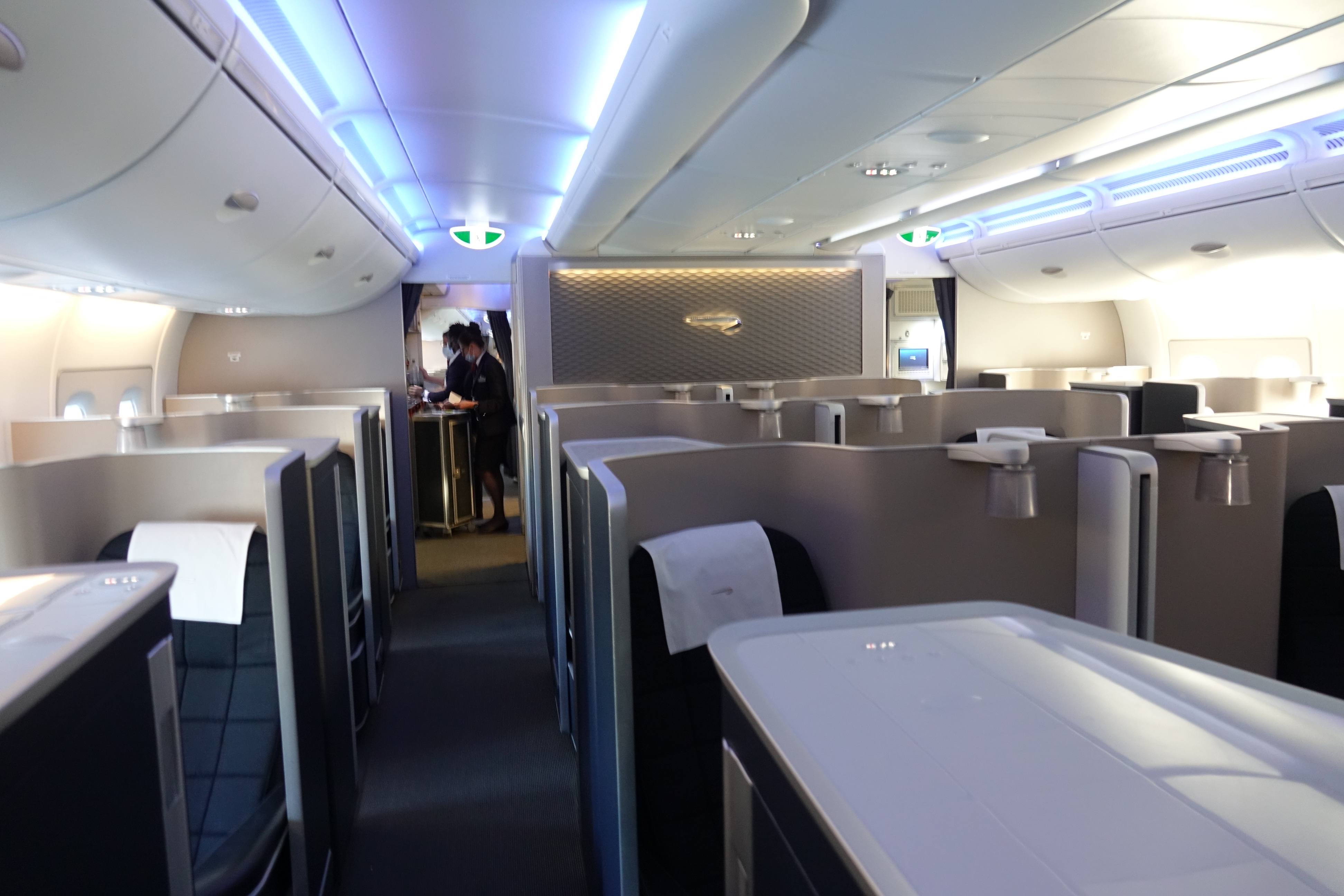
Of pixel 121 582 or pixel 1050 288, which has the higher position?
pixel 1050 288

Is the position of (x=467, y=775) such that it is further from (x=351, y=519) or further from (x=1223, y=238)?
(x=1223, y=238)

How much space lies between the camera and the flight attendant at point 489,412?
8211mm

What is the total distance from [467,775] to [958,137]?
11.0 ft

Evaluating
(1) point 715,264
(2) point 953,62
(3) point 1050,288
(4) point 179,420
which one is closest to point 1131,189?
(3) point 1050,288

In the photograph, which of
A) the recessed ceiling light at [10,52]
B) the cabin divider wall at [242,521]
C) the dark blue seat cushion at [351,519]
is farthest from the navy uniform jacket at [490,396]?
the recessed ceiling light at [10,52]

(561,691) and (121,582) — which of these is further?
(561,691)

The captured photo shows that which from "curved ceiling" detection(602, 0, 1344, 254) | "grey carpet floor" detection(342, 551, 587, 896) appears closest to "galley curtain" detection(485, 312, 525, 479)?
"grey carpet floor" detection(342, 551, 587, 896)

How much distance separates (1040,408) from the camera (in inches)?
186

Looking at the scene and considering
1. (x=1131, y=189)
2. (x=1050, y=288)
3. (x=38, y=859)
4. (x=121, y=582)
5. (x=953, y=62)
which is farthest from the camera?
Answer: (x=1050, y=288)

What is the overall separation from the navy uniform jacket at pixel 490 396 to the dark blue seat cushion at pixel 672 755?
6439mm

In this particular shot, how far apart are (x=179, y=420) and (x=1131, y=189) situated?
21.5ft

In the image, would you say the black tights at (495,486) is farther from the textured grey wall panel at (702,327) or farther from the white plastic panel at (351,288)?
the white plastic panel at (351,288)

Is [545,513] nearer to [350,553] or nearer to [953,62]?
[350,553]

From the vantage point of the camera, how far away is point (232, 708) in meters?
2.26
